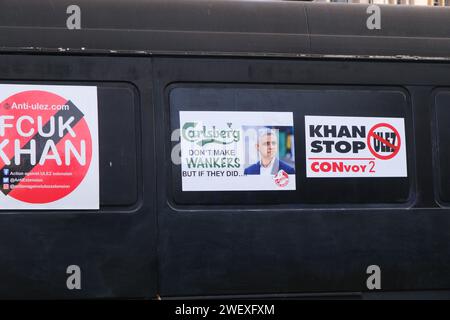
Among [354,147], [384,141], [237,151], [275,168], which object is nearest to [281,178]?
[275,168]

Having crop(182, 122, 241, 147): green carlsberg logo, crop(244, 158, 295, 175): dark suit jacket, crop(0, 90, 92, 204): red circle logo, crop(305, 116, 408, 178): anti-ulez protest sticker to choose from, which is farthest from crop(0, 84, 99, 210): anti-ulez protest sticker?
crop(305, 116, 408, 178): anti-ulez protest sticker

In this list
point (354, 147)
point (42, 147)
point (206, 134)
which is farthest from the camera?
point (354, 147)

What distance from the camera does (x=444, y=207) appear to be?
491cm

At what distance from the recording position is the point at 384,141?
4.90 meters

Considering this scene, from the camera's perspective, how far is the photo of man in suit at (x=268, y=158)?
4.73m

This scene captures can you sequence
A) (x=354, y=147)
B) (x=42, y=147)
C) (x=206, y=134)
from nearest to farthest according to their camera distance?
(x=42, y=147)
(x=206, y=134)
(x=354, y=147)

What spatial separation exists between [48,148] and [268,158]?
1.57 metres

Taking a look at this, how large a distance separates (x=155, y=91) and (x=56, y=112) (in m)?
0.71

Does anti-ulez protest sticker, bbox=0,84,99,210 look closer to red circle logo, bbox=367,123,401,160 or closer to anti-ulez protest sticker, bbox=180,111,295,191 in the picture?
anti-ulez protest sticker, bbox=180,111,295,191

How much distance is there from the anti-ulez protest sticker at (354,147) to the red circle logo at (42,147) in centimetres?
164

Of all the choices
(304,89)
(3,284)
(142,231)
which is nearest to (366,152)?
(304,89)

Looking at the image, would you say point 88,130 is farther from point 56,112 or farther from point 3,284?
point 3,284

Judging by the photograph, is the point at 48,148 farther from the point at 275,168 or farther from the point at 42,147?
the point at 275,168

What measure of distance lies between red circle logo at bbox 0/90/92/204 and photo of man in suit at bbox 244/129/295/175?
1210 millimetres
